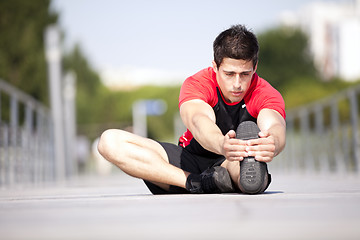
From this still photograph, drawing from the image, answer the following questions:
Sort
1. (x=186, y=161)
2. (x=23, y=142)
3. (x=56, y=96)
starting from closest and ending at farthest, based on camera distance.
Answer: (x=186, y=161), (x=23, y=142), (x=56, y=96)

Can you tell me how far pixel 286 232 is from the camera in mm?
1761

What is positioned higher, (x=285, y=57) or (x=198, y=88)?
(x=285, y=57)

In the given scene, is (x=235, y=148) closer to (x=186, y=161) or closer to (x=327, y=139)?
(x=186, y=161)

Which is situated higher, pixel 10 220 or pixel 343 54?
pixel 343 54

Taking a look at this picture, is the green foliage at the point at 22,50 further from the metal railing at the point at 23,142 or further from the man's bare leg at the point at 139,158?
the man's bare leg at the point at 139,158

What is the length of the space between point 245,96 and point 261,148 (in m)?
0.69

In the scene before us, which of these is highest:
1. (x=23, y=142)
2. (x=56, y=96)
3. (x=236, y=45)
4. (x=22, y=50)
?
(x=22, y=50)

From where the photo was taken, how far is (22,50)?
88.0ft

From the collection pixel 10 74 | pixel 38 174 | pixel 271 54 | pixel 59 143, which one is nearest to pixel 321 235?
pixel 38 174

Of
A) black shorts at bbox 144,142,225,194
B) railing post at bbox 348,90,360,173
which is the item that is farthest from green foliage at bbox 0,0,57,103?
black shorts at bbox 144,142,225,194

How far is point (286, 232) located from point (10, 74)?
26057mm

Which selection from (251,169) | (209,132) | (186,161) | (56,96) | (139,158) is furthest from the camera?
(56,96)

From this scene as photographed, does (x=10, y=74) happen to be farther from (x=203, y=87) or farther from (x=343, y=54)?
(x=343, y=54)

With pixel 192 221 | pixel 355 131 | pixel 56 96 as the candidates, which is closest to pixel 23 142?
pixel 355 131
